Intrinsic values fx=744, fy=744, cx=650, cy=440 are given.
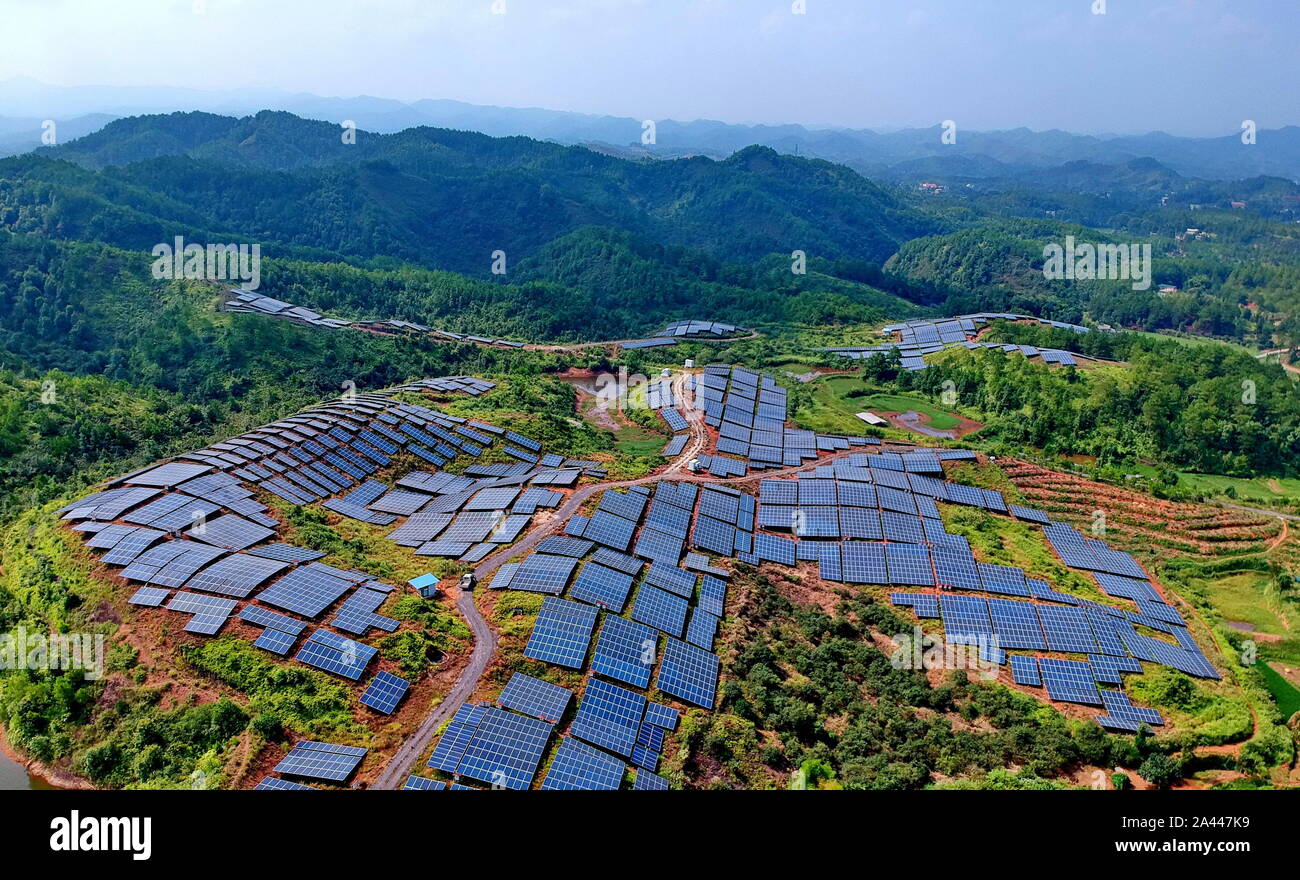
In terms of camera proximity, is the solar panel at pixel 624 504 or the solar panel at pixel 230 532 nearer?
the solar panel at pixel 230 532

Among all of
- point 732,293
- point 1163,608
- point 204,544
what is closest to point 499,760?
point 204,544

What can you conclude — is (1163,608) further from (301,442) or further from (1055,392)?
(301,442)

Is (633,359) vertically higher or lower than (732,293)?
lower

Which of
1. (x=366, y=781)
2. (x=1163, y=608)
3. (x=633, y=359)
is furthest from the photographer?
(x=633, y=359)

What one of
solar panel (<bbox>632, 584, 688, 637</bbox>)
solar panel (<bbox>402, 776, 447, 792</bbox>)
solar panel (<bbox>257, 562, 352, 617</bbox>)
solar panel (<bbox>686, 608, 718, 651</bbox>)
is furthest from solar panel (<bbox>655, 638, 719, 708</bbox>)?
solar panel (<bbox>257, 562, 352, 617</bbox>)

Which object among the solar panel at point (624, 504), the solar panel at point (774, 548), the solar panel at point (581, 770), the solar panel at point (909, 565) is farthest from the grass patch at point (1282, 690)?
the solar panel at point (581, 770)

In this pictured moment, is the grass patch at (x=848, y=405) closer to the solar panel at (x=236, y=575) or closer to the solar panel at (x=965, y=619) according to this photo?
the solar panel at (x=965, y=619)

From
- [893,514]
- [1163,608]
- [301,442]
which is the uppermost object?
[301,442]
